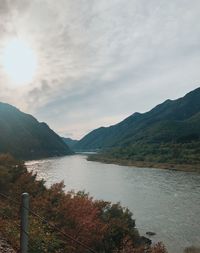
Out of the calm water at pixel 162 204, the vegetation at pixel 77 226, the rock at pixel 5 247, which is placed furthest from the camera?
the calm water at pixel 162 204

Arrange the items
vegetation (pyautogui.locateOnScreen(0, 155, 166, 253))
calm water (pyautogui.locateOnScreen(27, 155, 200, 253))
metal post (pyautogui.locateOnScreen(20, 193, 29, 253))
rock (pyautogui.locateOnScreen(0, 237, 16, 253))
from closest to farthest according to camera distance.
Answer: metal post (pyautogui.locateOnScreen(20, 193, 29, 253)) < rock (pyautogui.locateOnScreen(0, 237, 16, 253)) < vegetation (pyautogui.locateOnScreen(0, 155, 166, 253)) < calm water (pyautogui.locateOnScreen(27, 155, 200, 253))

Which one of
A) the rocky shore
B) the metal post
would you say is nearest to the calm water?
the rocky shore

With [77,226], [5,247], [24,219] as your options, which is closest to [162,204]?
[77,226]

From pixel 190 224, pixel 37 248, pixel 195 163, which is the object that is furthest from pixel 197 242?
pixel 195 163

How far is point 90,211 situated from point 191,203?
123 ft

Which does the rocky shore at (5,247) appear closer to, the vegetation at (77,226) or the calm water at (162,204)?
the vegetation at (77,226)

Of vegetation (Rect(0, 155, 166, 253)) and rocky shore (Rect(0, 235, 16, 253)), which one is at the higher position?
rocky shore (Rect(0, 235, 16, 253))

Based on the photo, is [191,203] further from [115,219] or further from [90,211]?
[90,211]

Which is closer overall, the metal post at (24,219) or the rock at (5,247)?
the metal post at (24,219)

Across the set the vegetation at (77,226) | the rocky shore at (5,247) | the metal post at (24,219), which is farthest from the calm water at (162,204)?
the metal post at (24,219)

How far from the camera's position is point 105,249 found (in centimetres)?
3481

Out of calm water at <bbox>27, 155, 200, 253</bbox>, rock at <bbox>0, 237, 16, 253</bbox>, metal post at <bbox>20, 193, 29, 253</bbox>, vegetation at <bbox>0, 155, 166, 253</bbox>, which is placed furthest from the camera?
calm water at <bbox>27, 155, 200, 253</bbox>

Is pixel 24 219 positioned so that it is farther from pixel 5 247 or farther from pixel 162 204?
pixel 162 204

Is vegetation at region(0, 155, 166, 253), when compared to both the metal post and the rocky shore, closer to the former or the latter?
the rocky shore
